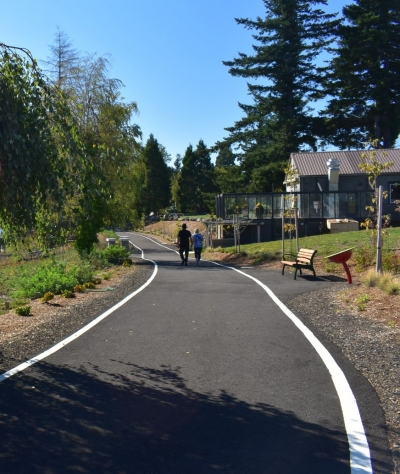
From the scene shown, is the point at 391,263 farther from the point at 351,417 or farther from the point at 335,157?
the point at 335,157

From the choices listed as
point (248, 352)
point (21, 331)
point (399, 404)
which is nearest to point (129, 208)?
point (21, 331)

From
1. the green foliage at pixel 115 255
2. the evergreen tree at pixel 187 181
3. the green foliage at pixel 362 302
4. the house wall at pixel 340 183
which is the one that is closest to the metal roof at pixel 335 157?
the house wall at pixel 340 183

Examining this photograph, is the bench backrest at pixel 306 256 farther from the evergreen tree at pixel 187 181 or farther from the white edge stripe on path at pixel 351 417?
the evergreen tree at pixel 187 181

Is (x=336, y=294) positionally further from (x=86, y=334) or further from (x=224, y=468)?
(x=224, y=468)

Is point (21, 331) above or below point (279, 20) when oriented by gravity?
below

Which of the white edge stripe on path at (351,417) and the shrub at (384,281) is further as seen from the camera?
the shrub at (384,281)

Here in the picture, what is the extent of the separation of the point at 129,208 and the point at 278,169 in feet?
63.0

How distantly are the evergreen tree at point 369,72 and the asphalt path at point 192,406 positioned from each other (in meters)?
46.1

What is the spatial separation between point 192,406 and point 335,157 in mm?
44243

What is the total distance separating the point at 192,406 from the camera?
575 centimetres

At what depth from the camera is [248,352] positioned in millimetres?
8055

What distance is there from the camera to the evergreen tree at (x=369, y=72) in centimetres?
5078

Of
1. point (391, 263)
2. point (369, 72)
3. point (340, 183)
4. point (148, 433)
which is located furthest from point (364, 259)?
point (369, 72)

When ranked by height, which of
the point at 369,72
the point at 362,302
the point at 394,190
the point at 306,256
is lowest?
the point at 362,302
